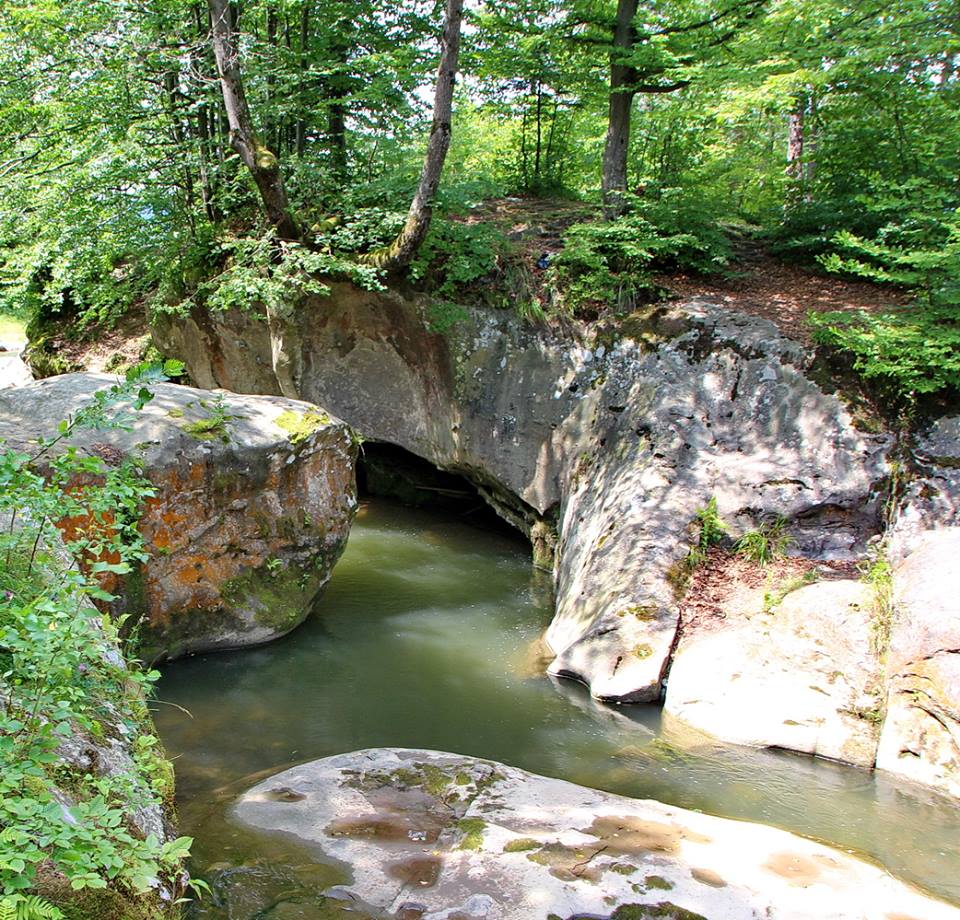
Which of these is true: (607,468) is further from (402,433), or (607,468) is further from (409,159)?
(409,159)

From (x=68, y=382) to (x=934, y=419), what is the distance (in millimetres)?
8502

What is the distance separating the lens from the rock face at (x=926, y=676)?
5957 millimetres

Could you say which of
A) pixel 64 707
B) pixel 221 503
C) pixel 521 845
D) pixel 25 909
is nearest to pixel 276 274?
pixel 221 503

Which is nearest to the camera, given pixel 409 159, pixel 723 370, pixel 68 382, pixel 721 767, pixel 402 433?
pixel 721 767

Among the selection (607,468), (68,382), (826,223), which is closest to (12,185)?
(68,382)

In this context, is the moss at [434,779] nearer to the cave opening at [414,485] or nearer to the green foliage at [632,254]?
the green foliage at [632,254]

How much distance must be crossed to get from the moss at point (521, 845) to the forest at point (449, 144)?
6106 millimetres

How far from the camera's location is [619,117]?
11.5m

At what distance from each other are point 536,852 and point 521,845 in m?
0.10

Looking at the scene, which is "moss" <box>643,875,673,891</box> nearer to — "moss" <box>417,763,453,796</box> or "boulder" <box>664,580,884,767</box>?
"moss" <box>417,763,453,796</box>

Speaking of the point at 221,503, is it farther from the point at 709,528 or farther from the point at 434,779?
the point at 709,528

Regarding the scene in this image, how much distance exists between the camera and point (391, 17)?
Answer: 41.7 feet

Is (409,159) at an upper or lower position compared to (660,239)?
upper

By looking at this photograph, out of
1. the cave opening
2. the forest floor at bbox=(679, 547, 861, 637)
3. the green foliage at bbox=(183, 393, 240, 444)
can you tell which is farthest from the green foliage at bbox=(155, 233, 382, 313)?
the forest floor at bbox=(679, 547, 861, 637)
